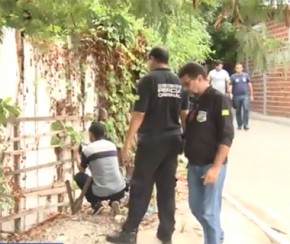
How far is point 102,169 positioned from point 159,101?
1311 mm

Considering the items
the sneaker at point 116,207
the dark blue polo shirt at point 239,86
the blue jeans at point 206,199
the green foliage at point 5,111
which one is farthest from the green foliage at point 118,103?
the dark blue polo shirt at point 239,86

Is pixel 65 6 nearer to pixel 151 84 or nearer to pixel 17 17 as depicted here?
pixel 17 17

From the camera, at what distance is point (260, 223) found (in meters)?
6.93

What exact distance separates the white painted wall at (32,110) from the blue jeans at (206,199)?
6.39ft

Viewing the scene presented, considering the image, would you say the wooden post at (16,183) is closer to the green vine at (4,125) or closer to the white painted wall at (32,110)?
the white painted wall at (32,110)

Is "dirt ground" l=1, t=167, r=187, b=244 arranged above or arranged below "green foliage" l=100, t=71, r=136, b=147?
below

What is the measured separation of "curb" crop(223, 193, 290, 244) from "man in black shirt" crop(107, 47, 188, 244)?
1133 mm

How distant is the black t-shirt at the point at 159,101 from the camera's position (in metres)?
5.66

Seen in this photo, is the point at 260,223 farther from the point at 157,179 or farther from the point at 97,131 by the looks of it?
the point at 97,131

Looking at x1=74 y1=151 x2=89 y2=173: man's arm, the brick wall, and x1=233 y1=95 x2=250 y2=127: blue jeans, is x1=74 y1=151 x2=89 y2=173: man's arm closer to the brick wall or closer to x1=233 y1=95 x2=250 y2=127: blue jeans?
x1=233 y1=95 x2=250 y2=127: blue jeans

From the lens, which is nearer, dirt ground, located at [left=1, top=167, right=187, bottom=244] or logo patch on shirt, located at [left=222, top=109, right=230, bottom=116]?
logo patch on shirt, located at [left=222, top=109, right=230, bottom=116]

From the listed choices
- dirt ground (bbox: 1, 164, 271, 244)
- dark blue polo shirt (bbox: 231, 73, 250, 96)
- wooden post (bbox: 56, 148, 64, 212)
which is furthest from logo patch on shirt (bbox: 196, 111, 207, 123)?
dark blue polo shirt (bbox: 231, 73, 250, 96)

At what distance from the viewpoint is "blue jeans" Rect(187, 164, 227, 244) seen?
207 inches

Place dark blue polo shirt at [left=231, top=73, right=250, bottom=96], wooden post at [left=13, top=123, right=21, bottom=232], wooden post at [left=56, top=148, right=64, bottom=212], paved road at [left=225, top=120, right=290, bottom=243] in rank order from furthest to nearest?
dark blue polo shirt at [left=231, top=73, right=250, bottom=96], paved road at [left=225, top=120, right=290, bottom=243], wooden post at [left=56, top=148, right=64, bottom=212], wooden post at [left=13, top=123, right=21, bottom=232]
